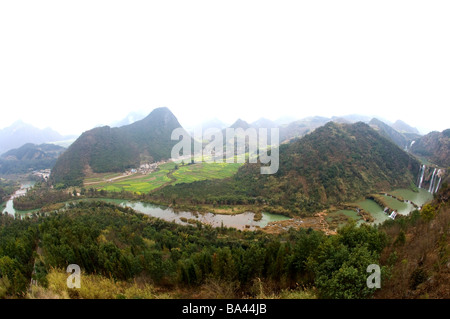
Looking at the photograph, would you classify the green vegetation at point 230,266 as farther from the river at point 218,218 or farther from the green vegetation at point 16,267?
the river at point 218,218

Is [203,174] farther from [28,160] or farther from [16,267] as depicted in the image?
[28,160]

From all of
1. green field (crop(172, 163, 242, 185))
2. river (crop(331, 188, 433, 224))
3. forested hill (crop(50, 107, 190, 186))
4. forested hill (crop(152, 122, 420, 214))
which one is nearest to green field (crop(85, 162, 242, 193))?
green field (crop(172, 163, 242, 185))

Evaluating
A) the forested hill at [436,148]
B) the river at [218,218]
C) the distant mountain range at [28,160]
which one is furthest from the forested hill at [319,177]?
the distant mountain range at [28,160]

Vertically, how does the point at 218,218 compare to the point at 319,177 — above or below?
below

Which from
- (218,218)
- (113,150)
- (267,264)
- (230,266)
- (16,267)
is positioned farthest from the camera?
(113,150)

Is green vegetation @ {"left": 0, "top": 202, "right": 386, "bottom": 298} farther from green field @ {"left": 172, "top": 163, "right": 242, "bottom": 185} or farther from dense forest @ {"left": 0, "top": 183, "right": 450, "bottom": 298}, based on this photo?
green field @ {"left": 172, "top": 163, "right": 242, "bottom": 185}

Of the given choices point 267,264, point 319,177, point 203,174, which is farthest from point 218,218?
point 203,174

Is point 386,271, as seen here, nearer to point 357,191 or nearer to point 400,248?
point 400,248

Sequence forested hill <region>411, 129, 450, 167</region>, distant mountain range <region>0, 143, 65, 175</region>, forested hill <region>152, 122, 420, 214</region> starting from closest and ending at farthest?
forested hill <region>152, 122, 420, 214</region> → forested hill <region>411, 129, 450, 167</region> → distant mountain range <region>0, 143, 65, 175</region>
